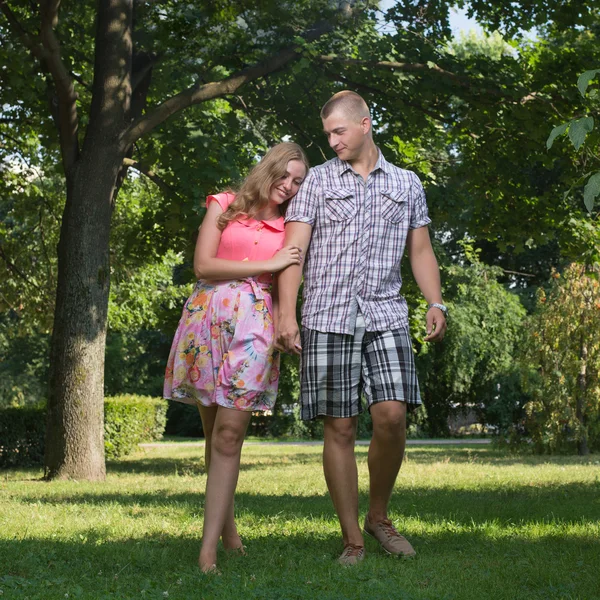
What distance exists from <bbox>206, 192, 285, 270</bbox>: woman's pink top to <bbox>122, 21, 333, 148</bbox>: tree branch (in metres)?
7.36

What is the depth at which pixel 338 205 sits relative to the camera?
4.62 metres

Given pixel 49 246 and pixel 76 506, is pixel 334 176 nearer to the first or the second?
pixel 76 506

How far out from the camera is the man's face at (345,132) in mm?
4656

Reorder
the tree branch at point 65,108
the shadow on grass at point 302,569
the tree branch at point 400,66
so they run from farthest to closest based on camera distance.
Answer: the tree branch at point 400,66
the tree branch at point 65,108
the shadow on grass at point 302,569

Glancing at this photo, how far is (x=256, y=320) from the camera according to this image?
435 centimetres

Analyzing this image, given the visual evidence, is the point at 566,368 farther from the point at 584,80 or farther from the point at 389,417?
the point at 584,80

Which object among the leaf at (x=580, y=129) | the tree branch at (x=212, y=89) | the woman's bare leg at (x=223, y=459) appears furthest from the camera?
the tree branch at (x=212, y=89)

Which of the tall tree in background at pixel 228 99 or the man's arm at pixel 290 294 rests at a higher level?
the tall tree in background at pixel 228 99

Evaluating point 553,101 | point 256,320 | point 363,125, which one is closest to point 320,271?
point 256,320

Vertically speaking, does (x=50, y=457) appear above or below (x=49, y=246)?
below

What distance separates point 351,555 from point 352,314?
3.85ft

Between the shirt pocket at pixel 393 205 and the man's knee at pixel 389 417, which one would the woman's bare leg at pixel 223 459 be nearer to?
the man's knee at pixel 389 417

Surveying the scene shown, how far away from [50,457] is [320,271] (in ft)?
25.0

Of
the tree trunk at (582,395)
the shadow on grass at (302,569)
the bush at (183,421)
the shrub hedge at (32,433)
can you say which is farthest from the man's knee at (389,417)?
the bush at (183,421)
